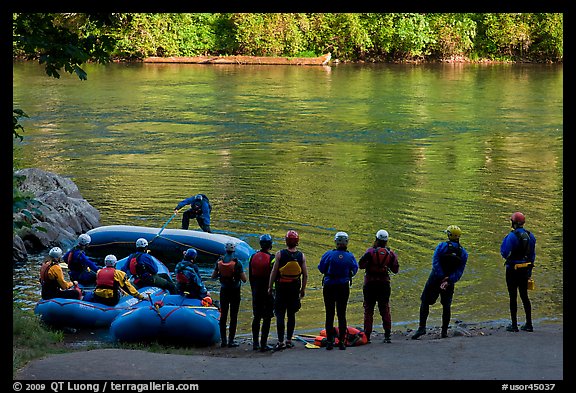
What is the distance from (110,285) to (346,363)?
468cm

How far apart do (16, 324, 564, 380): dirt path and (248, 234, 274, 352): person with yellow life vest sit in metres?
0.28

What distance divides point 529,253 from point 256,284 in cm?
373

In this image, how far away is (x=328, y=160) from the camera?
3064 centimetres

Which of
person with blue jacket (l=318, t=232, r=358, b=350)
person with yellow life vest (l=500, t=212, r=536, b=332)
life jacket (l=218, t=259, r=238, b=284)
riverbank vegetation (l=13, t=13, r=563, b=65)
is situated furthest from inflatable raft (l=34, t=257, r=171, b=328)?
riverbank vegetation (l=13, t=13, r=563, b=65)

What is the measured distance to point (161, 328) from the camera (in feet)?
43.1

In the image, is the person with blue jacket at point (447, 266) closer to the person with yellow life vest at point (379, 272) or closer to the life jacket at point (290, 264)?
the person with yellow life vest at point (379, 272)

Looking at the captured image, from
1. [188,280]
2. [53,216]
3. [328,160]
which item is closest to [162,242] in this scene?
[53,216]

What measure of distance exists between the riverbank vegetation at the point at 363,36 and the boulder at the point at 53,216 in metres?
46.2

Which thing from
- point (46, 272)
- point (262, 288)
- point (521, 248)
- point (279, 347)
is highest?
point (521, 248)

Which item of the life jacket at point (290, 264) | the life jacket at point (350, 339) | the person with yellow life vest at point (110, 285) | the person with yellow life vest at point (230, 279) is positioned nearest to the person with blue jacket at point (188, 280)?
the person with yellow life vest at point (110, 285)

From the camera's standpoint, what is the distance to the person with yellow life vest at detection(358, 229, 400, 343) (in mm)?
12398

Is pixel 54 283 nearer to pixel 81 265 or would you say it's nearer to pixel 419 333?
pixel 81 265

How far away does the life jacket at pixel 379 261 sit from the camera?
12.4 m

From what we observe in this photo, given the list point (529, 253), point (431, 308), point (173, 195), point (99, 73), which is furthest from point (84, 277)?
point (99, 73)
